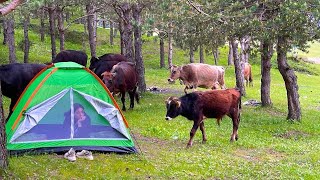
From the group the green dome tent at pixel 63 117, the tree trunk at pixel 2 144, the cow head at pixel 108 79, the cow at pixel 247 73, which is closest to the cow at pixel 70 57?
the cow head at pixel 108 79

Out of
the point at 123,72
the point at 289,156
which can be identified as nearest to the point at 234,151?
the point at 289,156

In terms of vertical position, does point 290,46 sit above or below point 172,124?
above

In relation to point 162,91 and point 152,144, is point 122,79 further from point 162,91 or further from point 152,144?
point 162,91

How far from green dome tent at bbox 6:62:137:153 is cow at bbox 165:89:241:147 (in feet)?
5.49

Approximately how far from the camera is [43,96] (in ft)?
35.2

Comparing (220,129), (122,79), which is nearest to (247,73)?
(122,79)

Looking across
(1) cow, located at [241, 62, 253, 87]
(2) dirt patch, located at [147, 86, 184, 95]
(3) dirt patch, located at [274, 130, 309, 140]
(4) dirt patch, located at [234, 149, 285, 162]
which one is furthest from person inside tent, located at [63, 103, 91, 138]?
(1) cow, located at [241, 62, 253, 87]

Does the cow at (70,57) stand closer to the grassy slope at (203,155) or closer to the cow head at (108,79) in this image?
the grassy slope at (203,155)

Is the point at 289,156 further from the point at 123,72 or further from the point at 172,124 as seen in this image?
the point at 123,72

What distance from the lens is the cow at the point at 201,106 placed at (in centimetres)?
1201

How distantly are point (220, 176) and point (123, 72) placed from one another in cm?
882

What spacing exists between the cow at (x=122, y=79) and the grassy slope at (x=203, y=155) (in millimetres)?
952

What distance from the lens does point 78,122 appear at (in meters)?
10.6

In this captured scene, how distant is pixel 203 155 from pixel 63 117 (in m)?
3.41
